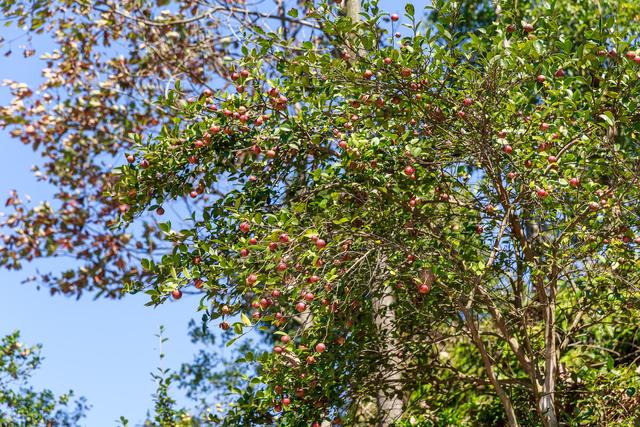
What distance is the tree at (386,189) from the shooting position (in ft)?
16.9

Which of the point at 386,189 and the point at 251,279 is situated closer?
the point at 251,279

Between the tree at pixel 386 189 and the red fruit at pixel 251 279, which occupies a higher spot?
the tree at pixel 386 189

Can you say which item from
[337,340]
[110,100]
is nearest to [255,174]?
[337,340]

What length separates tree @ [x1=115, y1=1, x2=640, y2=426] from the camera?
16.9ft

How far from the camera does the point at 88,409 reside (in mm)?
12312

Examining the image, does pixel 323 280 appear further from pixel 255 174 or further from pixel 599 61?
pixel 599 61

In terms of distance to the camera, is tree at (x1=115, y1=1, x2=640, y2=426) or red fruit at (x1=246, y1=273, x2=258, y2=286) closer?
red fruit at (x1=246, y1=273, x2=258, y2=286)

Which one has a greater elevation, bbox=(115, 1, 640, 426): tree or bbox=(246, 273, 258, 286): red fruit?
bbox=(115, 1, 640, 426): tree

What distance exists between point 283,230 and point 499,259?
1922mm

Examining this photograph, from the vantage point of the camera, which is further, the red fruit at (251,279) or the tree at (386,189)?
the tree at (386,189)

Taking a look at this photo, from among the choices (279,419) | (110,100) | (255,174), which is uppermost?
(110,100)

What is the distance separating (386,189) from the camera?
5.39m

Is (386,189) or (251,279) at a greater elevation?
(386,189)

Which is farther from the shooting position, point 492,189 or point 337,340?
point 492,189
